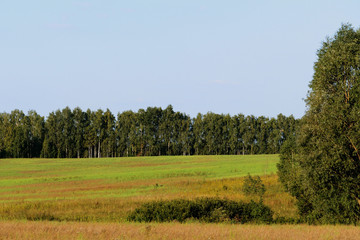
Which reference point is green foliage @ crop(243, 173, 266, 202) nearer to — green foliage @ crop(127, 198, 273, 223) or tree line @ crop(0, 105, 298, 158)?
green foliage @ crop(127, 198, 273, 223)

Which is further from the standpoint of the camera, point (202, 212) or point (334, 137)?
point (334, 137)

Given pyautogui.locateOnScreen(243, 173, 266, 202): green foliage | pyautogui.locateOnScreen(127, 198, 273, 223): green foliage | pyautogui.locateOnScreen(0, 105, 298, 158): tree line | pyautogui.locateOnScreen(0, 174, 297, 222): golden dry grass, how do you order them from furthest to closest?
pyautogui.locateOnScreen(0, 105, 298, 158): tree line, pyautogui.locateOnScreen(243, 173, 266, 202): green foliage, pyautogui.locateOnScreen(0, 174, 297, 222): golden dry grass, pyautogui.locateOnScreen(127, 198, 273, 223): green foliage

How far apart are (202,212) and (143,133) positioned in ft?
460

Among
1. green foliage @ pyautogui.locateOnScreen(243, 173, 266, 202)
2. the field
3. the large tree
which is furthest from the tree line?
the large tree

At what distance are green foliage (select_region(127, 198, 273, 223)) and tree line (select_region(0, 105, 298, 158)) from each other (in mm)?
A: 129791

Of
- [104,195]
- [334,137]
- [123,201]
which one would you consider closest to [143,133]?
[104,195]

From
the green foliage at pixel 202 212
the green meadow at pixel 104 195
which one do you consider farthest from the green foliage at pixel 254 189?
the green foliage at pixel 202 212

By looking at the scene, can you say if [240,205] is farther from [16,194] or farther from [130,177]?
[130,177]

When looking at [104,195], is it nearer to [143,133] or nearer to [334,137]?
[334,137]

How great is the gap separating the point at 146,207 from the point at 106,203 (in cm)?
1447

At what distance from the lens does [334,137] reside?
28.3m

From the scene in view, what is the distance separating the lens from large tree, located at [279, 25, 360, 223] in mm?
27953

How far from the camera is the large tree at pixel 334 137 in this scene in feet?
91.7

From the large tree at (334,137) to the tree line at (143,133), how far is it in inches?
4952
